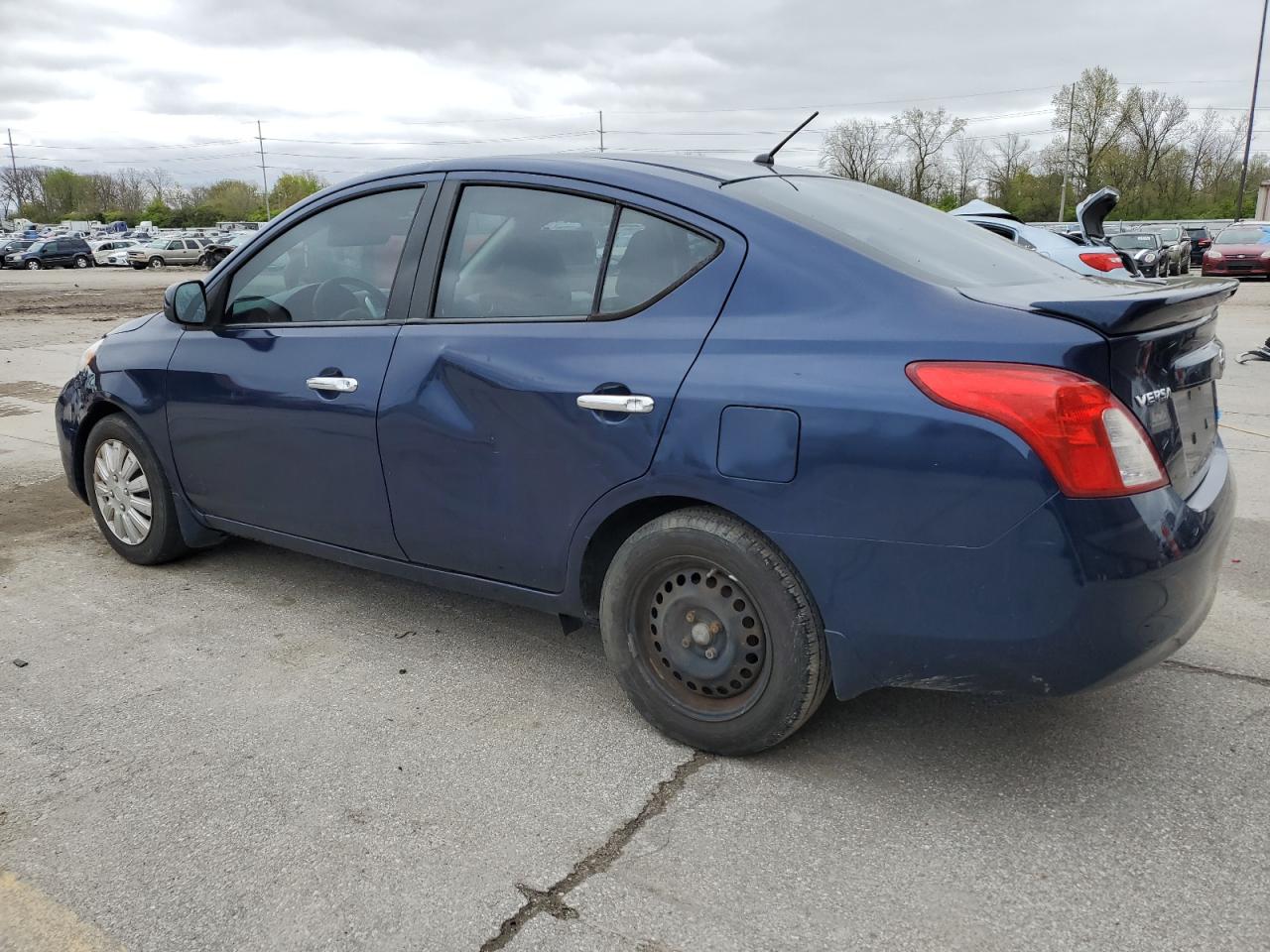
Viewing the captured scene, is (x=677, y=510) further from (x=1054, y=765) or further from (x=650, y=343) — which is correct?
(x=1054, y=765)

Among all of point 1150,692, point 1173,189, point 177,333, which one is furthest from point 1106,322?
point 1173,189

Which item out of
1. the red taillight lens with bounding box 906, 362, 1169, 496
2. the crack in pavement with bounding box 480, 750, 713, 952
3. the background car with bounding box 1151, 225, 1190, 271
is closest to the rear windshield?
the red taillight lens with bounding box 906, 362, 1169, 496

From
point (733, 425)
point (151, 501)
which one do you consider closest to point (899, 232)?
point (733, 425)

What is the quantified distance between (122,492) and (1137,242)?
29134mm

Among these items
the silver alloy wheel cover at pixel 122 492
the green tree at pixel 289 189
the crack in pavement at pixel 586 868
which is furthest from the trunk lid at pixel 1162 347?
the green tree at pixel 289 189

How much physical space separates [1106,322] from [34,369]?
40.3 ft

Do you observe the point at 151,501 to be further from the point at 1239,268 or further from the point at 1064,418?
the point at 1239,268

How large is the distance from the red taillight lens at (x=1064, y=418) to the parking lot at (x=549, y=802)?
2.93 feet

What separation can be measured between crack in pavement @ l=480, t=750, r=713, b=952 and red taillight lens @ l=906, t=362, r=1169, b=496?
123cm

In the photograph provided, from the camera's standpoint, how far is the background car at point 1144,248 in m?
24.6

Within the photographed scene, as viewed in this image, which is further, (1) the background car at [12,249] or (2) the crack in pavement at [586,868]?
(1) the background car at [12,249]

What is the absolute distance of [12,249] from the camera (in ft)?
166

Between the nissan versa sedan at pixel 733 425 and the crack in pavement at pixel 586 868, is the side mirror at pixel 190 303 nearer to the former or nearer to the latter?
the nissan versa sedan at pixel 733 425

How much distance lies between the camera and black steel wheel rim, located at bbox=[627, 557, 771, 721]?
9.20 feet
